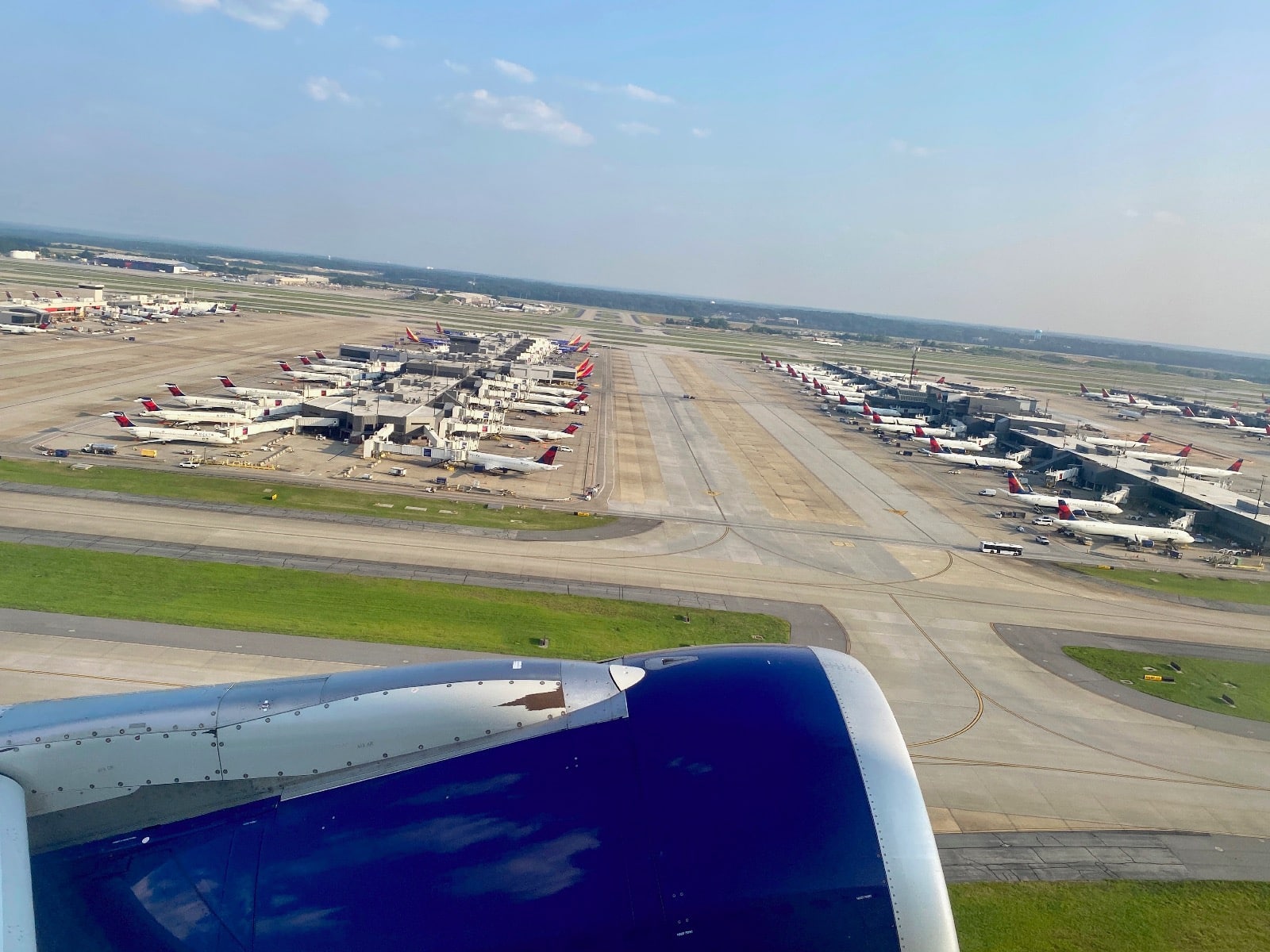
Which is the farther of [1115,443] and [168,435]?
[1115,443]

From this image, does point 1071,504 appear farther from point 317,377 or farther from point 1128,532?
point 317,377

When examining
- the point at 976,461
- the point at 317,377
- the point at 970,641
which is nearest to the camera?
the point at 970,641

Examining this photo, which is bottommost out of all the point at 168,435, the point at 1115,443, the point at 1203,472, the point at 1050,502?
the point at 168,435

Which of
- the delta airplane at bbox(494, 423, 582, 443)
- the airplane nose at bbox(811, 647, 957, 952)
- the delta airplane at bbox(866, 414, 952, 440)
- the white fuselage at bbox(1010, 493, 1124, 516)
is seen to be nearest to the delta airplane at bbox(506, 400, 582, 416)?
the delta airplane at bbox(494, 423, 582, 443)

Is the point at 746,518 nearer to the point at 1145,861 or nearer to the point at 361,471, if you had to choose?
the point at 361,471

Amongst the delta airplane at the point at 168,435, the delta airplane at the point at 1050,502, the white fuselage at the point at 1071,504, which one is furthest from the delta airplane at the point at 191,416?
the white fuselage at the point at 1071,504

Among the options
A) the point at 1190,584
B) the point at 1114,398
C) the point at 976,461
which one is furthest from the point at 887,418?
the point at 1114,398

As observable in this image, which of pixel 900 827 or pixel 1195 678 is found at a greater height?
pixel 900 827

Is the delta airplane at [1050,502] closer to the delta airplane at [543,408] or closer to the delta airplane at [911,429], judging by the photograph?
the delta airplane at [911,429]
